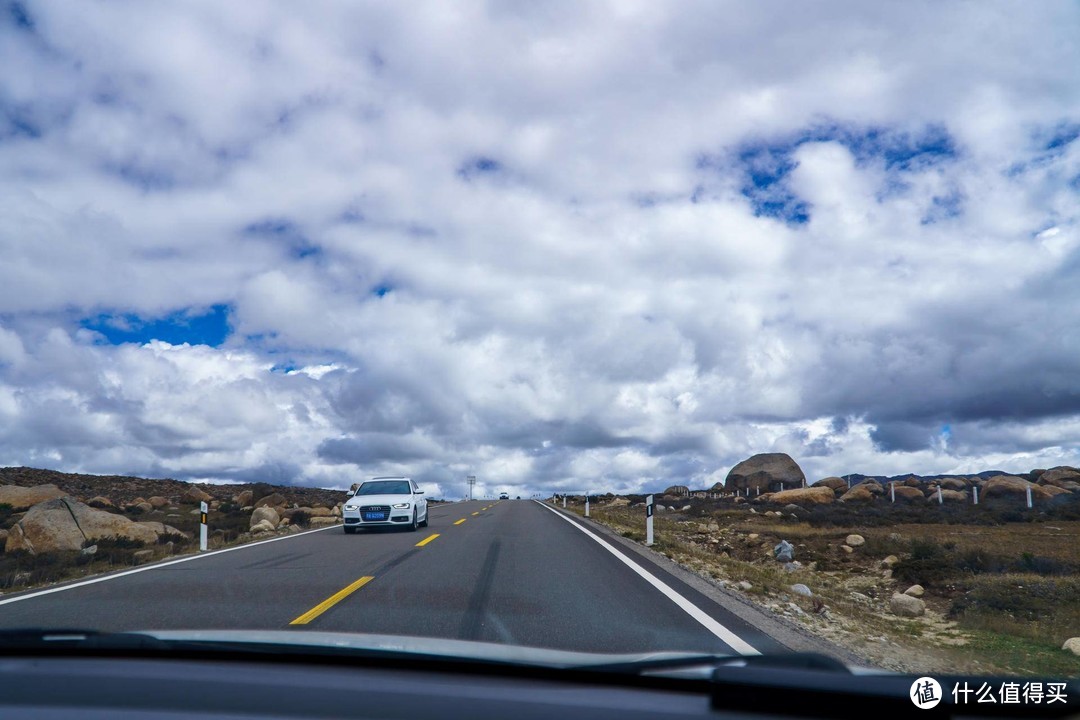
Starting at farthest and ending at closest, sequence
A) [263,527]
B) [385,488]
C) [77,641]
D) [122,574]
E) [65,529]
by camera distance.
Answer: [263,527] → [385,488] → [65,529] → [122,574] → [77,641]

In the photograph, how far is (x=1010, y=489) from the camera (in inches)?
1757

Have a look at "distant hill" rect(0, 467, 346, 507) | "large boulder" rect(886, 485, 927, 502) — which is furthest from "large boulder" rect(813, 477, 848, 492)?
"distant hill" rect(0, 467, 346, 507)

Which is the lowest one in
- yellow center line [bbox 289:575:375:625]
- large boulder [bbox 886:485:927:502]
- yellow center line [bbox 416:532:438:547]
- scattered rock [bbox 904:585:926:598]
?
scattered rock [bbox 904:585:926:598]

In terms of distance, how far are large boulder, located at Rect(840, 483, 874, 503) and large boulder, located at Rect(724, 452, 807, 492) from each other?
12405 mm

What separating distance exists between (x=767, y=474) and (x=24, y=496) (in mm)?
49504

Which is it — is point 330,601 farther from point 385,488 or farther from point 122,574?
point 385,488

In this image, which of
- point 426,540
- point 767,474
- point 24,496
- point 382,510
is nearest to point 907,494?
point 767,474

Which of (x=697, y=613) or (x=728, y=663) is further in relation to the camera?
(x=697, y=613)

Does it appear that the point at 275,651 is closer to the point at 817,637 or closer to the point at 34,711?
the point at 34,711

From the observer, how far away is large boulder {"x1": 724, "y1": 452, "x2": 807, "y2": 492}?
63356 mm

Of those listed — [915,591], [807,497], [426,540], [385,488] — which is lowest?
[915,591]

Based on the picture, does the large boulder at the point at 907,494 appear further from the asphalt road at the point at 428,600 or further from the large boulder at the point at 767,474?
the asphalt road at the point at 428,600

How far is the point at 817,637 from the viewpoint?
8.71m

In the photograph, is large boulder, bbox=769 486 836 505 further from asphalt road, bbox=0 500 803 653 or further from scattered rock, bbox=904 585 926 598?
asphalt road, bbox=0 500 803 653
